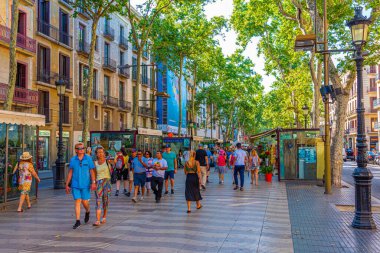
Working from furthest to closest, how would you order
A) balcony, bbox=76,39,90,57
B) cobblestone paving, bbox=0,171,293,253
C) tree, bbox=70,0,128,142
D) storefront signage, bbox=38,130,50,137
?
balcony, bbox=76,39,90,57 < storefront signage, bbox=38,130,50,137 < tree, bbox=70,0,128,142 < cobblestone paving, bbox=0,171,293,253

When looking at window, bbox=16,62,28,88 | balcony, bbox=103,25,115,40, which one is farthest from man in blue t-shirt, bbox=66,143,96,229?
balcony, bbox=103,25,115,40

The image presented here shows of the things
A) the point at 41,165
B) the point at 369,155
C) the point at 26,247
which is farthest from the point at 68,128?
the point at 369,155

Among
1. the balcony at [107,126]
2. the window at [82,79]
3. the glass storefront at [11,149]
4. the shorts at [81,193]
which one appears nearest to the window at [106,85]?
the balcony at [107,126]

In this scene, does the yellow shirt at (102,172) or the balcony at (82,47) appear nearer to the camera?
the yellow shirt at (102,172)

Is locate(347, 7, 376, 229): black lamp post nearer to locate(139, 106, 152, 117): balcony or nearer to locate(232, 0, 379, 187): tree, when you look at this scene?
locate(232, 0, 379, 187): tree

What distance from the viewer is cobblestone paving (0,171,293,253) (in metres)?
6.84

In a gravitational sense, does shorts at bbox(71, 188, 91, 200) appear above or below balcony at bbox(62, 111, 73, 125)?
below

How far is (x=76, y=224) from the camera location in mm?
8359

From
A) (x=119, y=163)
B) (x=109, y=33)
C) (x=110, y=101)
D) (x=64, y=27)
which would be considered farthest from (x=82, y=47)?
(x=119, y=163)

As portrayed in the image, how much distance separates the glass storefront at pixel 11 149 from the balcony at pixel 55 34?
19.3m

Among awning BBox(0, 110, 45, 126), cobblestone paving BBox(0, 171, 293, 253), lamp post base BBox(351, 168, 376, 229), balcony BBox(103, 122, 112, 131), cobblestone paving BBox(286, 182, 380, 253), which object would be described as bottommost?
cobblestone paving BBox(286, 182, 380, 253)

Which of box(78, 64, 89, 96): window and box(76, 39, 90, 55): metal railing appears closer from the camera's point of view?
box(76, 39, 90, 55): metal railing

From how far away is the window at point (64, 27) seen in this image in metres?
32.0

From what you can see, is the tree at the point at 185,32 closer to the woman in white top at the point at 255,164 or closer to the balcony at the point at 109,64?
the balcony at the point at 109,64
